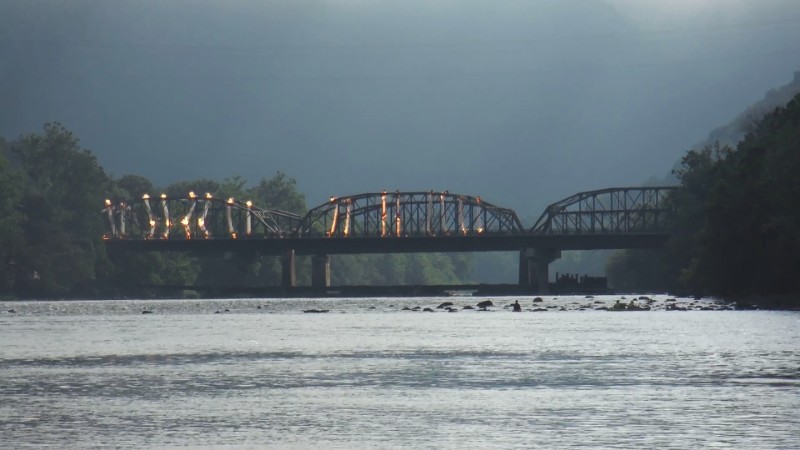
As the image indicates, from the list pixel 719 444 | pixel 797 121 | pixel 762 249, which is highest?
pixel 797 121

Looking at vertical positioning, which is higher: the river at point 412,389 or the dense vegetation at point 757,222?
the dense vegetation at point 757,222

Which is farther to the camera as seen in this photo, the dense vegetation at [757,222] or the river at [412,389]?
the dense vegetation at [757,222]

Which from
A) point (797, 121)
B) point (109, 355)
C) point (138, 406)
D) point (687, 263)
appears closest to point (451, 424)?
point (138, 406)

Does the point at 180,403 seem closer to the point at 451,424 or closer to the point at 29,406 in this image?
the point at 29,406

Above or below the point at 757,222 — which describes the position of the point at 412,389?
below

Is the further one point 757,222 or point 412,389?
point 757,222

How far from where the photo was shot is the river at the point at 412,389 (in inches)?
1435

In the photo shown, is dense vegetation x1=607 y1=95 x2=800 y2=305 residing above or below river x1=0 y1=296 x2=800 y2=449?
above

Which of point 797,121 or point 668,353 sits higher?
point 797,121

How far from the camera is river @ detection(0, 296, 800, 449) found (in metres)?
36.4

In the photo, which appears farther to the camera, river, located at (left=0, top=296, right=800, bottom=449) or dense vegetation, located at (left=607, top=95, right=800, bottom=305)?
dense vegetation, located at (left=607, top=95, right=800, bottom=305)

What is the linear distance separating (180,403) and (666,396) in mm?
13521

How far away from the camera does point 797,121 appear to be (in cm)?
11769

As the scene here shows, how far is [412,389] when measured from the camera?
159ft
